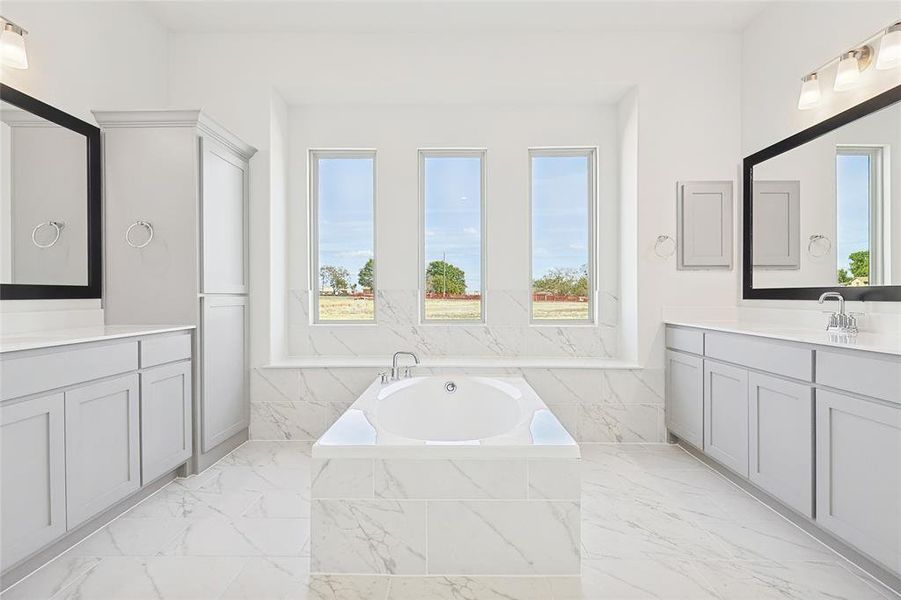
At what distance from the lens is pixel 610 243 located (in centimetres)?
404

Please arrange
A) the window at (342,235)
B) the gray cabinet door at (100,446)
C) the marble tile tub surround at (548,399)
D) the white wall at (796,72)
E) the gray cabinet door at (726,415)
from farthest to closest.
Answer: the window at (342,235) < the marble tile tub surround at (548,399) < the gray cabinet door at (726,415) < the white wall at (796,72) < the gray cabinet door at (100,446)

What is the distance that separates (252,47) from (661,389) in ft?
12.9

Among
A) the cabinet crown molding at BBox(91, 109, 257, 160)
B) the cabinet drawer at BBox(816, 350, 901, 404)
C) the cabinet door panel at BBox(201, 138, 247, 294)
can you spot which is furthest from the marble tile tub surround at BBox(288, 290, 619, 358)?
the cabinet drawer at BBox(816, 350, 901, 404)

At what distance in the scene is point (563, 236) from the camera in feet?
13.6

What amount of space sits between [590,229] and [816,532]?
257 cm

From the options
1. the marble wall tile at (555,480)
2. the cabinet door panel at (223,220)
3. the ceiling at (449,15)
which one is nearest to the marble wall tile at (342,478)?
the marble wall tile at (555,480)

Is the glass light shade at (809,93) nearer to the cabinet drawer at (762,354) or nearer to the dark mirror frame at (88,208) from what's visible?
the cabinet drawer at (762,354)

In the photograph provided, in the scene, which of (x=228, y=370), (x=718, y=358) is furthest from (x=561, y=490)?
(x=228, y=370)

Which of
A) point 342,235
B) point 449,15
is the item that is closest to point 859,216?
point 449,15

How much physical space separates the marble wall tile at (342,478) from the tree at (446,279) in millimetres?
2361

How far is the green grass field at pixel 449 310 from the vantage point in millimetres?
4121

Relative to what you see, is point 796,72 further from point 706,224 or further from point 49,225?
point 49,225

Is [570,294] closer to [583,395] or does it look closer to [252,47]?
[583,395]

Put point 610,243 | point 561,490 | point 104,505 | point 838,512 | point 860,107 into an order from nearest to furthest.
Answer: point 561,490, point 838,512, point 104,505, point 860,107, point 610,243
